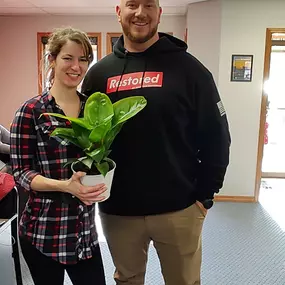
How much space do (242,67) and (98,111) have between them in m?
3.21

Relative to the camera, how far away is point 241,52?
13.0ft

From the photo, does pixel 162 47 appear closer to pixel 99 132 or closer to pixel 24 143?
pixel 99 132

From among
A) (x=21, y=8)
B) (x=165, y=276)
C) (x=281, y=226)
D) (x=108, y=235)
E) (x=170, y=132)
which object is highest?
(x=21, y=8)

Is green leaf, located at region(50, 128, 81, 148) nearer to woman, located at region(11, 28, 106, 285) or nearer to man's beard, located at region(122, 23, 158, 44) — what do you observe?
woman, located at region(11, 28, 106, 285)

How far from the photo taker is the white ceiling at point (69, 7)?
423 cm

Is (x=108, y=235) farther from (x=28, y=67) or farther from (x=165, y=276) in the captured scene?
(x=28, y=67)

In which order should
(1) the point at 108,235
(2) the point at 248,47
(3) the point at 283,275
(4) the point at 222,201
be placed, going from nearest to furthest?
1. (1) the point at 108,235
2. (3) the point at 283,275
3. (2) the point at 248,47
4. (4) the point at 222,201

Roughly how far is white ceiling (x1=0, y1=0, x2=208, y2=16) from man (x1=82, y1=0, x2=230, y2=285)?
2.91m

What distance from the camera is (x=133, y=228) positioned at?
1507 millimetres

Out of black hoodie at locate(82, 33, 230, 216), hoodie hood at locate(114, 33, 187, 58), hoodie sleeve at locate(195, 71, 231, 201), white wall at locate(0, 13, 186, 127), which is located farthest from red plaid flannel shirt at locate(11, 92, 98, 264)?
white wall at locate(0, 13, 186, 127)

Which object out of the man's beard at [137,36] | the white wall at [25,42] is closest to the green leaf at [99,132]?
the man's beard at [137,36]

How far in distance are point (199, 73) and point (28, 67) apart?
4.32 m

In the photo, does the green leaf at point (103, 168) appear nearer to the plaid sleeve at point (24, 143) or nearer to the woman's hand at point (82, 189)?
the woman's hand at point (82, 189)

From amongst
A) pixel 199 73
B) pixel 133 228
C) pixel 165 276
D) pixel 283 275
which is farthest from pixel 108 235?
pixel 283 275
